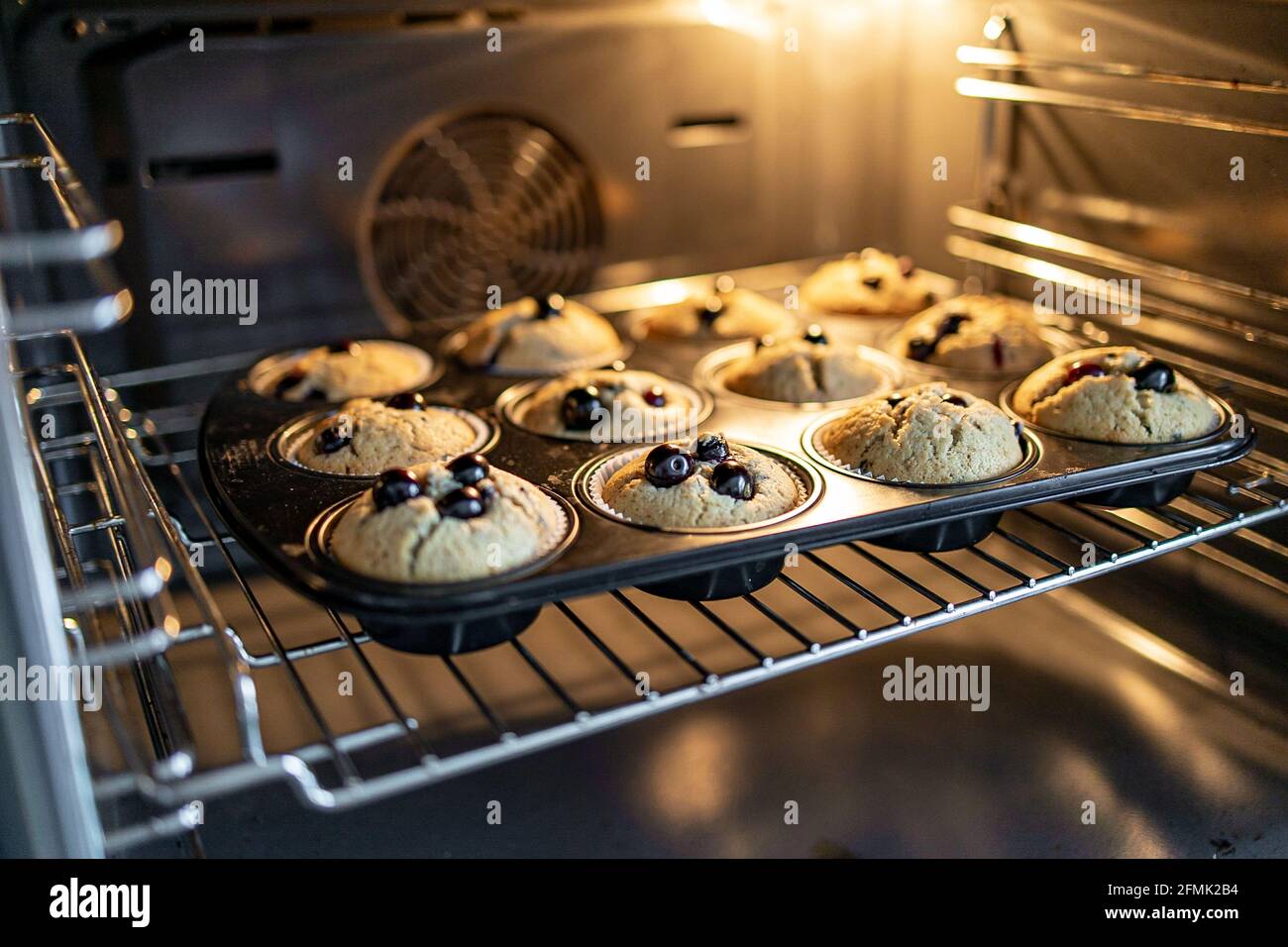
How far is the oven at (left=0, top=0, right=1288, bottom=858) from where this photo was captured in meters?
1.94

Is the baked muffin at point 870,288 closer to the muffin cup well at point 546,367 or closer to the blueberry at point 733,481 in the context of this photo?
the muffin cup well at point 546,367

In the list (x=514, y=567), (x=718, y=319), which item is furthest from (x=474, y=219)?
(x=514, y=567)

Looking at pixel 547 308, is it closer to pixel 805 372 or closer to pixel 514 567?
pixel 805 372

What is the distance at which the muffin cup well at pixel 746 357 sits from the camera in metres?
2.35

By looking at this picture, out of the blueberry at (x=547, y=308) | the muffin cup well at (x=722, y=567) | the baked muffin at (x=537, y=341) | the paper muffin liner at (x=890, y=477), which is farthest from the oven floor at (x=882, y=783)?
the blueberry at (x=547, y=308)

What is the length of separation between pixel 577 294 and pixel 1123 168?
130 centimetres

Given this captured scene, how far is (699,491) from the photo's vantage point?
186cm

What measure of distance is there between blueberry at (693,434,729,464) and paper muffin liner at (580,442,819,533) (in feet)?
0.45

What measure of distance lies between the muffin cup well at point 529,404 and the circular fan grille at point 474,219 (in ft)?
1.58

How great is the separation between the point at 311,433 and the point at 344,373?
25cm

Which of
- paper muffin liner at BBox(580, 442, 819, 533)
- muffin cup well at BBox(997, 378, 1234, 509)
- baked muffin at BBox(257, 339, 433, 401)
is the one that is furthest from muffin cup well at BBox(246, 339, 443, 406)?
Result: muffin cup well at BBox(997, 378, 1234, 509)

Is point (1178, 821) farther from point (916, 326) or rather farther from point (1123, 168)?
point (1123, 168)

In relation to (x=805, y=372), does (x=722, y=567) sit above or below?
below

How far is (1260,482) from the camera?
2152 millimetres
